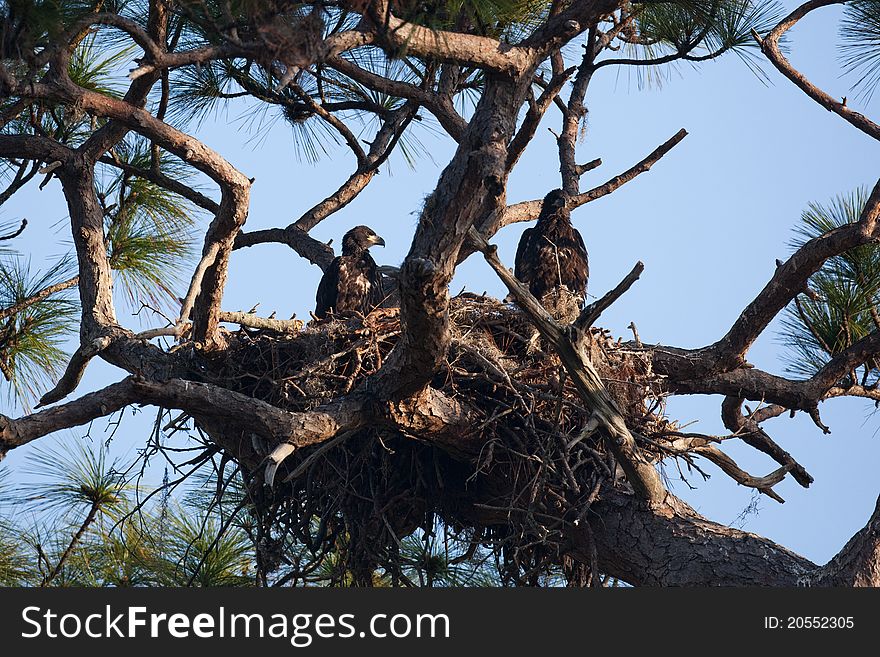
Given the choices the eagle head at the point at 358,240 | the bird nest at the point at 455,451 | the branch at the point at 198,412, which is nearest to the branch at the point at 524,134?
the bird nest at the point at 455,451

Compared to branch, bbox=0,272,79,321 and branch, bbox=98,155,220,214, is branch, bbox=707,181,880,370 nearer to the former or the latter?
branch, bbox=98,155,220,214

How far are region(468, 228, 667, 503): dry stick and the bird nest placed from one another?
0.43 metres

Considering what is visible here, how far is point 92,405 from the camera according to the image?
3.54m

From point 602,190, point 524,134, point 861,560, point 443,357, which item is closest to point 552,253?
point 602,190

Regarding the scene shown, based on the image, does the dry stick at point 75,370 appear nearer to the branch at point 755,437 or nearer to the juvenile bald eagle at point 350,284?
the juvenile bald eagle at point 350,284

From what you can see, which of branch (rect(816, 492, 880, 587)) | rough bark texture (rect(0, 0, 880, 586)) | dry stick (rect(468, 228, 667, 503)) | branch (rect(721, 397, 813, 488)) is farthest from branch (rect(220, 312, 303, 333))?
branch (rect(816, 492, 880, 587))

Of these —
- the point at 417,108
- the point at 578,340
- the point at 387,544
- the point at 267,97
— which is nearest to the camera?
the point at 578,340

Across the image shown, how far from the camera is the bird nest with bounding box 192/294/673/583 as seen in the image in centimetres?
432

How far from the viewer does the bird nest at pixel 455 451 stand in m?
4.32

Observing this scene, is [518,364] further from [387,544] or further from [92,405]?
[92,405]

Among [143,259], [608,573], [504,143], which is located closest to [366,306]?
[143,259]

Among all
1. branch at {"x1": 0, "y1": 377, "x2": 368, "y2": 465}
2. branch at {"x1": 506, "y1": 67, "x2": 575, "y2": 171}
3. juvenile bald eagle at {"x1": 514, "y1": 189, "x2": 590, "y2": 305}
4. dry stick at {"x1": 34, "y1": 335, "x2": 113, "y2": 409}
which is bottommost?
branch at {"x1": 0, "y1": 377, "x2": 368, "y2": 465}

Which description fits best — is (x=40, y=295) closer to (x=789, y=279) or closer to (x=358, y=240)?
(x=358, y=240)

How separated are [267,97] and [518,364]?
2.34 metres
